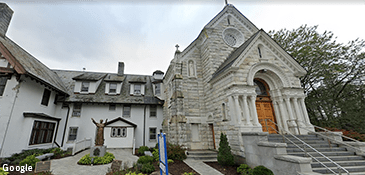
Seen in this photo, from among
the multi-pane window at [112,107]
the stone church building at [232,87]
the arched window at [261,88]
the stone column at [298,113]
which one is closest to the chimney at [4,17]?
the multi-pane window at [112,107]

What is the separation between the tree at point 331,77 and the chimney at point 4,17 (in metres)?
26.9

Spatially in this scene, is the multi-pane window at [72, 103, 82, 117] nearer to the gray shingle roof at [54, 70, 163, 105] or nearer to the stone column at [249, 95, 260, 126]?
the gray shingle roof at [54, 70, 163, 105]

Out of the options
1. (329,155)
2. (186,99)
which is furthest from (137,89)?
(329,155)

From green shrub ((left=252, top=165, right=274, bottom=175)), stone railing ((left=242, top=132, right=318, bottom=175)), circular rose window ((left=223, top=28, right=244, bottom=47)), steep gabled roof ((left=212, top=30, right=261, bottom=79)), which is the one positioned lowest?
green shrub ((left=252, top=165, right=274, bottom=175))

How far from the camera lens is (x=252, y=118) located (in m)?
9.32

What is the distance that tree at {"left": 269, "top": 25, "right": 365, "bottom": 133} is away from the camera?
38.9 feet

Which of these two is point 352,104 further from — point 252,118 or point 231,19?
point 231,19

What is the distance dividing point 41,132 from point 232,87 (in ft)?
53.2

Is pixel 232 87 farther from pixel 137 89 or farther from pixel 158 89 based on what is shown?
pixel 137 89

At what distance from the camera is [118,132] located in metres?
16.0

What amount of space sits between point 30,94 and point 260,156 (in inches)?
669

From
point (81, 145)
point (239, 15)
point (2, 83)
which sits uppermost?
point (239, 15)

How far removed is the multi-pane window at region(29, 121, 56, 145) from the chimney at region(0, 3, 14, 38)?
8.29m

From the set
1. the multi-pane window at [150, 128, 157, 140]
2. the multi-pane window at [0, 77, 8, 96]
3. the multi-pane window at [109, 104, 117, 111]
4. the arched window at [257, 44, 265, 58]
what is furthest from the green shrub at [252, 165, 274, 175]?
the multi-pane window at [0, 77, 8, 96]
